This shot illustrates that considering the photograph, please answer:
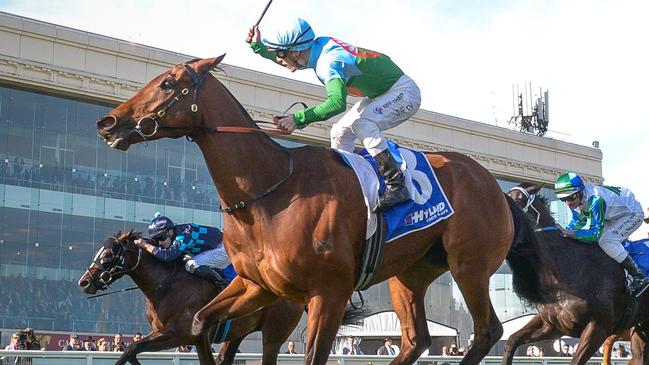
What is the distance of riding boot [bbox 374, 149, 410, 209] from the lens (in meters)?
5.71

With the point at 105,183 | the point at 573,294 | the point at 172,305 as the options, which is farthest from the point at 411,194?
the point at 105,183

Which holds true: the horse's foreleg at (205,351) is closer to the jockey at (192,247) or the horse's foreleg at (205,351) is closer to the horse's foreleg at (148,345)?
the horse's foreleg at (148,345)

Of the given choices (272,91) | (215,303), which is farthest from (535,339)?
(272,91)

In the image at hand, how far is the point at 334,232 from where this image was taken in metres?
5.38

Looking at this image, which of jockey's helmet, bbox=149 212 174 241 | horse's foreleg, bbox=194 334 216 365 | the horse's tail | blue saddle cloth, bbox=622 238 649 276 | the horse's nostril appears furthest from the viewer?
jockey's helmet, bbox=149 212 174 241

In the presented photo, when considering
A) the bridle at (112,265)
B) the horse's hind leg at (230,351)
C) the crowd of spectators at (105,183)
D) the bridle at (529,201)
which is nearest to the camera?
the bridle at (529,201)

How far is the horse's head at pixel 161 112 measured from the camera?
5.47 m

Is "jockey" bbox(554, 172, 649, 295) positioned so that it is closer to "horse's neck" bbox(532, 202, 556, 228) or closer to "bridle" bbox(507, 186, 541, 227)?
"horse's neck" bbox(532, 202, 556, 228)

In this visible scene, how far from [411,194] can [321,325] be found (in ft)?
3.71

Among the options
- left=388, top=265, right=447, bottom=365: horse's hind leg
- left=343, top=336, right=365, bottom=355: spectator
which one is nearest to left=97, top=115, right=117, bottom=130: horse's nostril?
left=388, top=265, right=447, bottom=365: horse's hind leg

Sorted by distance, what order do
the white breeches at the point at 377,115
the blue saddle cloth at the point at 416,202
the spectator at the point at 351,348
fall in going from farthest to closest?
the spectator at the point at 351,348 → the white breeches at the point at 377,115 → the blue saddle cloth at the point at 416,202

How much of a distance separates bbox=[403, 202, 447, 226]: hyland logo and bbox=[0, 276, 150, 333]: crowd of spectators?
62.0ft

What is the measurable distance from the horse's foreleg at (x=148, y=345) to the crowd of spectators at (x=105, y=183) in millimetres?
15755

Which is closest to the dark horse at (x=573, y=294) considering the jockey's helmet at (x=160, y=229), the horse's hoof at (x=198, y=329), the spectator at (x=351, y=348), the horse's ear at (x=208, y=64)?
the horse's hoof at (x=198, y=329)
